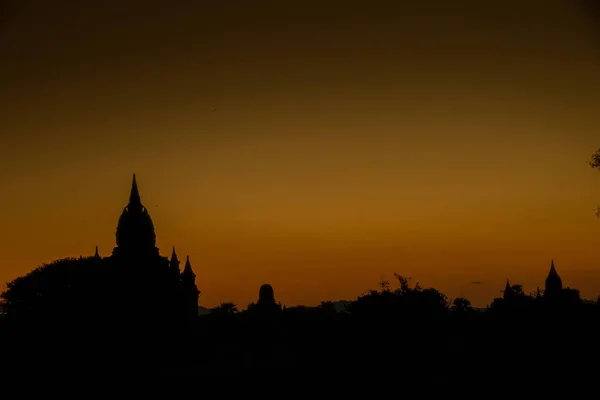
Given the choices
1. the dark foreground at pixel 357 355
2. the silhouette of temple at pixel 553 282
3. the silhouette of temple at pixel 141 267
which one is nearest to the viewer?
the dark foreground at pixel 357 355

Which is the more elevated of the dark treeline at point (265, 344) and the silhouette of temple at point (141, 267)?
the silhouette of temple at point (141, 267)

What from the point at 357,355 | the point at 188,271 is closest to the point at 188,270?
the point at 188,271

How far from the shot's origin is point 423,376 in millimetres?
47250

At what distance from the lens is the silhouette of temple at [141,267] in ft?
212

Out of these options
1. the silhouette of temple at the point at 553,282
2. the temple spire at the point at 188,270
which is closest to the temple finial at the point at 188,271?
the temple spire at the point at 188,270

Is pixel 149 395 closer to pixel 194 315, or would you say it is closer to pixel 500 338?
pixel 500 338

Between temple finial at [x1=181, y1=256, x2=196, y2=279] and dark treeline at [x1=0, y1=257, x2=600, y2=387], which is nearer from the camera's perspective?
dark treeline at [x1=0, y1=257, x2=600, y2=387]

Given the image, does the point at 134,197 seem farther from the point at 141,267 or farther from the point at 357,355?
the point at 357,355

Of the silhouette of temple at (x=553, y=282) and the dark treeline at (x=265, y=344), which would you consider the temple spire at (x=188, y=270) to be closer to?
the dark treeline at (x=265, y=344)

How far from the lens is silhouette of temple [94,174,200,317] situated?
64562 mm

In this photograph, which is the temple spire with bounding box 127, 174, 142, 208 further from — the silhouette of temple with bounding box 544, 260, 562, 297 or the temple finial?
the silhouette of temple with bounding box 544, 260, 562, 297

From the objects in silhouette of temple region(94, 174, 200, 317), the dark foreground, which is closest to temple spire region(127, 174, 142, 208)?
silhouette of temple region(94, 174, 200, 317)

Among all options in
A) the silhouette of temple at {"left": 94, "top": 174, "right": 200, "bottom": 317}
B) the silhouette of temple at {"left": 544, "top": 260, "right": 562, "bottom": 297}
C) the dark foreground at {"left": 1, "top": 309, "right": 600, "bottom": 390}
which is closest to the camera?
the dark foreground at {"left": 1, "top": 309, "right": 600, "bottom": 390}

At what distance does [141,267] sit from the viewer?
219ft
